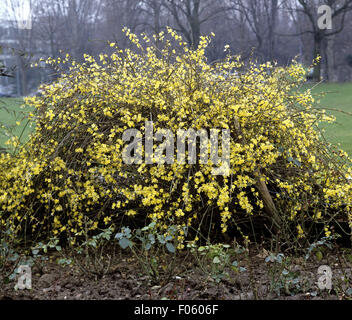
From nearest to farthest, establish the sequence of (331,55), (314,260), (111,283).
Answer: (111,283) < (314,260) < (331,55)

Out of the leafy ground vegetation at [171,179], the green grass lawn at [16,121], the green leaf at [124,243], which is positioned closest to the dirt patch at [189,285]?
the leafy ground vegetation at [171,179]

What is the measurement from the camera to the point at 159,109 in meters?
3.80

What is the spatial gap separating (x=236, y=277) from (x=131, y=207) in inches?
52.8

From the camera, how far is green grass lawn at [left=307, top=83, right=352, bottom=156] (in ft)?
28.7

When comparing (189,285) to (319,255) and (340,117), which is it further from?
(340,117)

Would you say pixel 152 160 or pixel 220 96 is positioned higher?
pixel 220 96

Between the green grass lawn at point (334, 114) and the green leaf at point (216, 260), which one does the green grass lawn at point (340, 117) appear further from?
the green leaf at point (216, 260)

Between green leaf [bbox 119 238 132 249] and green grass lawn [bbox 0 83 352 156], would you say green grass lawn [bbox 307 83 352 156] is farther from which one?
green leaf [bbox 119 238 132 249]

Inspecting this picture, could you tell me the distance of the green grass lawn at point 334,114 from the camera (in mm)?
5027

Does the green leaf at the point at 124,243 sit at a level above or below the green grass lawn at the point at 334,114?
below

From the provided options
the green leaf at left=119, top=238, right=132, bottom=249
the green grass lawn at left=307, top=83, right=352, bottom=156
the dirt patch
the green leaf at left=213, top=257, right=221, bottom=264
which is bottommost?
the dirt patch

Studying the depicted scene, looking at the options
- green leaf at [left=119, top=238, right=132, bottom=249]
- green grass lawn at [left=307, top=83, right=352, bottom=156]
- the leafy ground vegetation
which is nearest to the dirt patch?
the leafy ground vegetation
